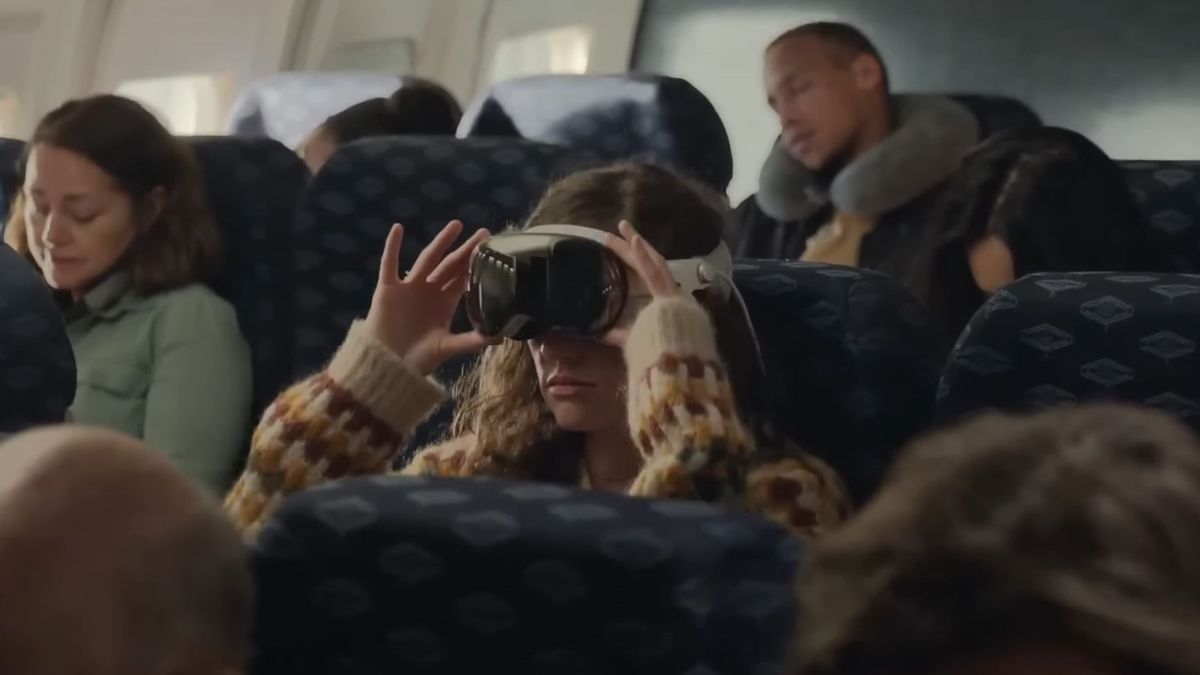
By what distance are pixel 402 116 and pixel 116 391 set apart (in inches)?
34.9

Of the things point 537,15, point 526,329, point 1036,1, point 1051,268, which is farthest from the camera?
point 537,15

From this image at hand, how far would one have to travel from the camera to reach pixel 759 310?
4.34 feet

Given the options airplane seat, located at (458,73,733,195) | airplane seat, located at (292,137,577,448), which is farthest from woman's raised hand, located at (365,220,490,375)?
airplane seat, located at (458,73,733,195)

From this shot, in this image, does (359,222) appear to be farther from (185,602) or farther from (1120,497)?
(1120,497)

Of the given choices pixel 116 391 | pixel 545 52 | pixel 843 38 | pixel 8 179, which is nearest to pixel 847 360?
pixel 116 391

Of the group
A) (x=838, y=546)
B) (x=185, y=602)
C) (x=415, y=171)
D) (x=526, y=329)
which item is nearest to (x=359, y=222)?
(x=415, y=171)

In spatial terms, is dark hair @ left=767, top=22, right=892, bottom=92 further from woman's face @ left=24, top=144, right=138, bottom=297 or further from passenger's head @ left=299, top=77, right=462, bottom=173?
woman's face @ left=24, top=144, right=138, bottom=297

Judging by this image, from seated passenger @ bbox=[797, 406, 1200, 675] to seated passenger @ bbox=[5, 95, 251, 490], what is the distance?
4.39 feet

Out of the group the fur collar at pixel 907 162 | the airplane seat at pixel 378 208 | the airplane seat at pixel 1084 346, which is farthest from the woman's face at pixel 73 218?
the airplane seat at pixel 1084 346

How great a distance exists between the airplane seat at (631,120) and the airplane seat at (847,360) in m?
0.73

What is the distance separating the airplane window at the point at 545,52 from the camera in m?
3.48

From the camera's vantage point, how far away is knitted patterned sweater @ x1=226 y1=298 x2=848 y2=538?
1219mm

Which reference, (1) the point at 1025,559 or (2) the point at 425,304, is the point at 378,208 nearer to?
(2) the point at 425,304

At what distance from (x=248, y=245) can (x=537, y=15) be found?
71.4 inches
